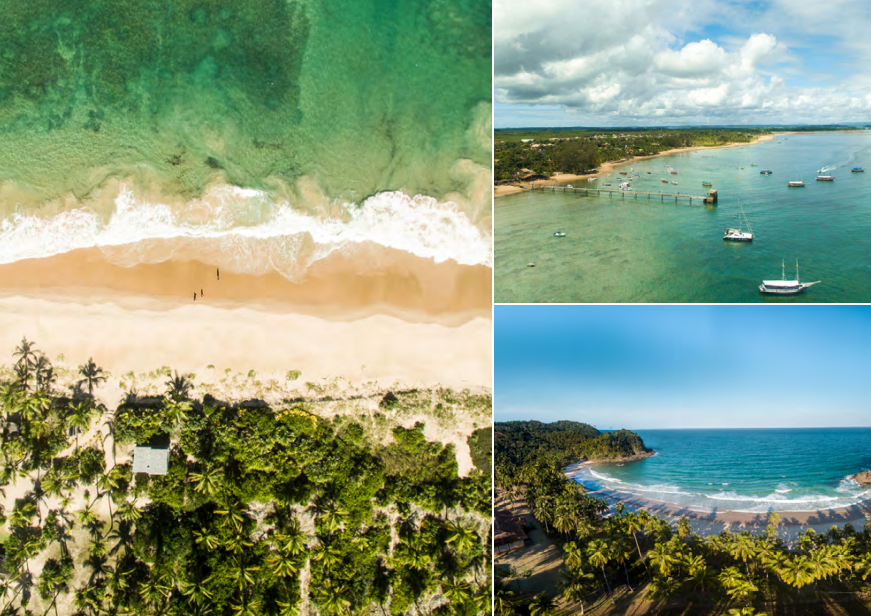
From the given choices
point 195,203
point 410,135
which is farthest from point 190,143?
point 410,135

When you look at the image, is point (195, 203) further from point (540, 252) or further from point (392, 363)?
point (540, 252)

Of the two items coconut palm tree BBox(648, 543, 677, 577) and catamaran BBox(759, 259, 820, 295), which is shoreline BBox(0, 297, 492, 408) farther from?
catamaran BBox(759, 259, 820, 295)

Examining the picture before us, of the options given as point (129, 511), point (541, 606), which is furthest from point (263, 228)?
point (541, 606)

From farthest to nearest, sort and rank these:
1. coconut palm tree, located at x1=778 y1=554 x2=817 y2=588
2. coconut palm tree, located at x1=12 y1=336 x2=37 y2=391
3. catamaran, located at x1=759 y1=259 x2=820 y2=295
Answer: coconut palm tree, located at x1=12 y1=336 x2=37 y2=391 → coconut palm tree, located at x1=778 y1=554 x2=817 y2=588 → catamaran, located at x1=759 y1=259 x2=820 y2=295

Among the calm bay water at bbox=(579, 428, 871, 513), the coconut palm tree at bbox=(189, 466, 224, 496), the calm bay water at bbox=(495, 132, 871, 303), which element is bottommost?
the calm bay water at bbox=(579, 428, 871, 513)

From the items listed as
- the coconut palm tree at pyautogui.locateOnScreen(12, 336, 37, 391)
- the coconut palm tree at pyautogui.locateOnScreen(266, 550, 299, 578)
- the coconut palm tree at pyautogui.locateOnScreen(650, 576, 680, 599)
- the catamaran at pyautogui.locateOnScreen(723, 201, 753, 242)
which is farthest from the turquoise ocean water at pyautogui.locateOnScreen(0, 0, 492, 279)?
the coconut palm tree at pyautogui.locateOnScreen(650, 576, 680, 599)

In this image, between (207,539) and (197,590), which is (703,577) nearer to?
(207,539)
